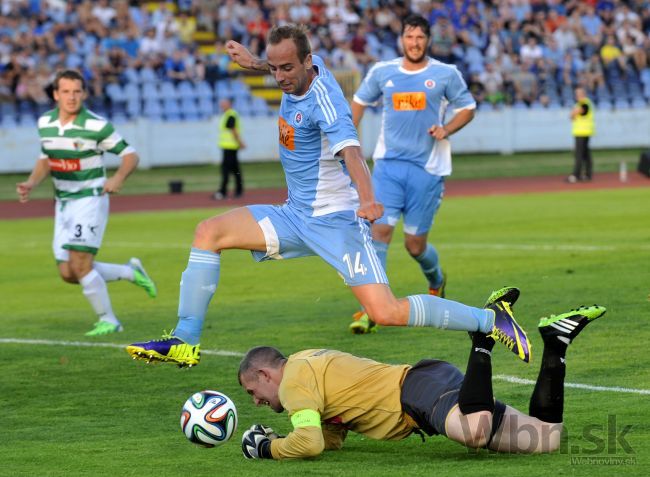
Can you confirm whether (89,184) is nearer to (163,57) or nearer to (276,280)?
(276,280)

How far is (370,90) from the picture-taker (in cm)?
1243

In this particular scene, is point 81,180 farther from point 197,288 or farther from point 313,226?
point 313,226

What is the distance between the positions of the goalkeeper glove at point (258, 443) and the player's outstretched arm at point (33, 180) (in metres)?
5.74

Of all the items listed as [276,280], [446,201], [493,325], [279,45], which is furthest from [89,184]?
[446,201]

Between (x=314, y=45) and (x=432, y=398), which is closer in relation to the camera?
(x=432, y=398)

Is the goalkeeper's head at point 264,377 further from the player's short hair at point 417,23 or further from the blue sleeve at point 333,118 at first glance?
the player's short hair at point 417,23

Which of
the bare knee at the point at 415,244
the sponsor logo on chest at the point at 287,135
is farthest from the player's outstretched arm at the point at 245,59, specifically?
the bare knee at the point at 415,244

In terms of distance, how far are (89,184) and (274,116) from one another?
27.1 m

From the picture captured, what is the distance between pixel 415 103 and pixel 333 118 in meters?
4.46

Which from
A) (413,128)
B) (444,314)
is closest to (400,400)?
(444,314)

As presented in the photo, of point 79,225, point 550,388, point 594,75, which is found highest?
point 550,388

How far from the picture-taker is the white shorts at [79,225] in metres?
12.4

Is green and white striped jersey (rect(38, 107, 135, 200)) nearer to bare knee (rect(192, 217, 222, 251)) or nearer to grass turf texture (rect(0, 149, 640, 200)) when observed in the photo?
bare knee (rect(192, 217, 222, 251))

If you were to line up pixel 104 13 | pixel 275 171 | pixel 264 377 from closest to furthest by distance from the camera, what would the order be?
pixel 264 377 < pixel 275 171 < pixel 104 13
